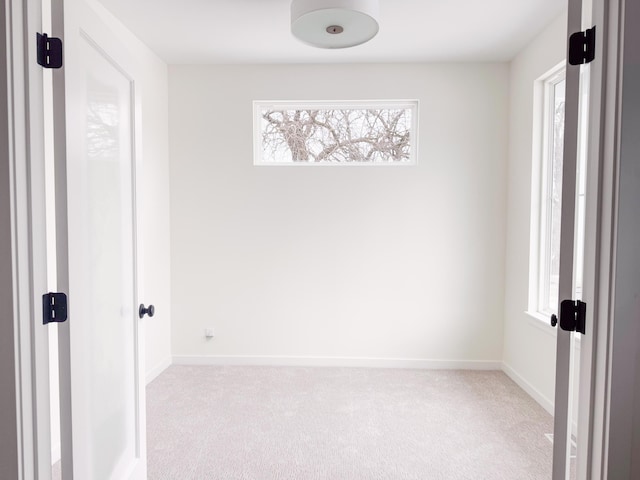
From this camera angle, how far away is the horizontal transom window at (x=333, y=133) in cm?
356

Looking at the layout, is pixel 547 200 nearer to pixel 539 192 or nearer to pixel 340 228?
pixel 539 192

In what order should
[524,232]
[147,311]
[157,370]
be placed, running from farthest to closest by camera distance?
1. [157,370]
2. [524,232]
3. [147,311]

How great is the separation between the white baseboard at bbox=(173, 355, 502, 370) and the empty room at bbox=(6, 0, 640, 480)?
0.02 m

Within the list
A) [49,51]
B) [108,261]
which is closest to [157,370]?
[108,261]

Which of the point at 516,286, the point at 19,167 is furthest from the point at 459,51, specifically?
the point at 19,167

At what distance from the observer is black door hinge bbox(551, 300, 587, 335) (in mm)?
1112

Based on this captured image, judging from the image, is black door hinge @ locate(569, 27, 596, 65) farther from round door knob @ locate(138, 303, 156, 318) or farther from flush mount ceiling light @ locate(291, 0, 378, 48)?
round door knob @ locate(138, 303, 156, 318)

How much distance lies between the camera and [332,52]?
3.21m

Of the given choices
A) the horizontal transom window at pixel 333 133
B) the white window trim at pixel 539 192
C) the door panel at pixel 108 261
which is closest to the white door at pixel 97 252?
the door panel at pixel 108 261

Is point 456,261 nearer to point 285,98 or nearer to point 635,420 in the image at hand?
point 285,98

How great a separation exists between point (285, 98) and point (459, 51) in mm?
1476

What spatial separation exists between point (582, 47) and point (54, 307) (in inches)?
65.0

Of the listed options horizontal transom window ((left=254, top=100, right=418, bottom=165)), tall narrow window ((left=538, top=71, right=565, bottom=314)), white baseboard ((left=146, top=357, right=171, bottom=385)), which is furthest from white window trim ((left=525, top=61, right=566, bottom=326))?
white baseboard ((left=146, top=357, right=171, bottom=385))

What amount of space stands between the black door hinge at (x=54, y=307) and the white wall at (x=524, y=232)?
2789 mm
